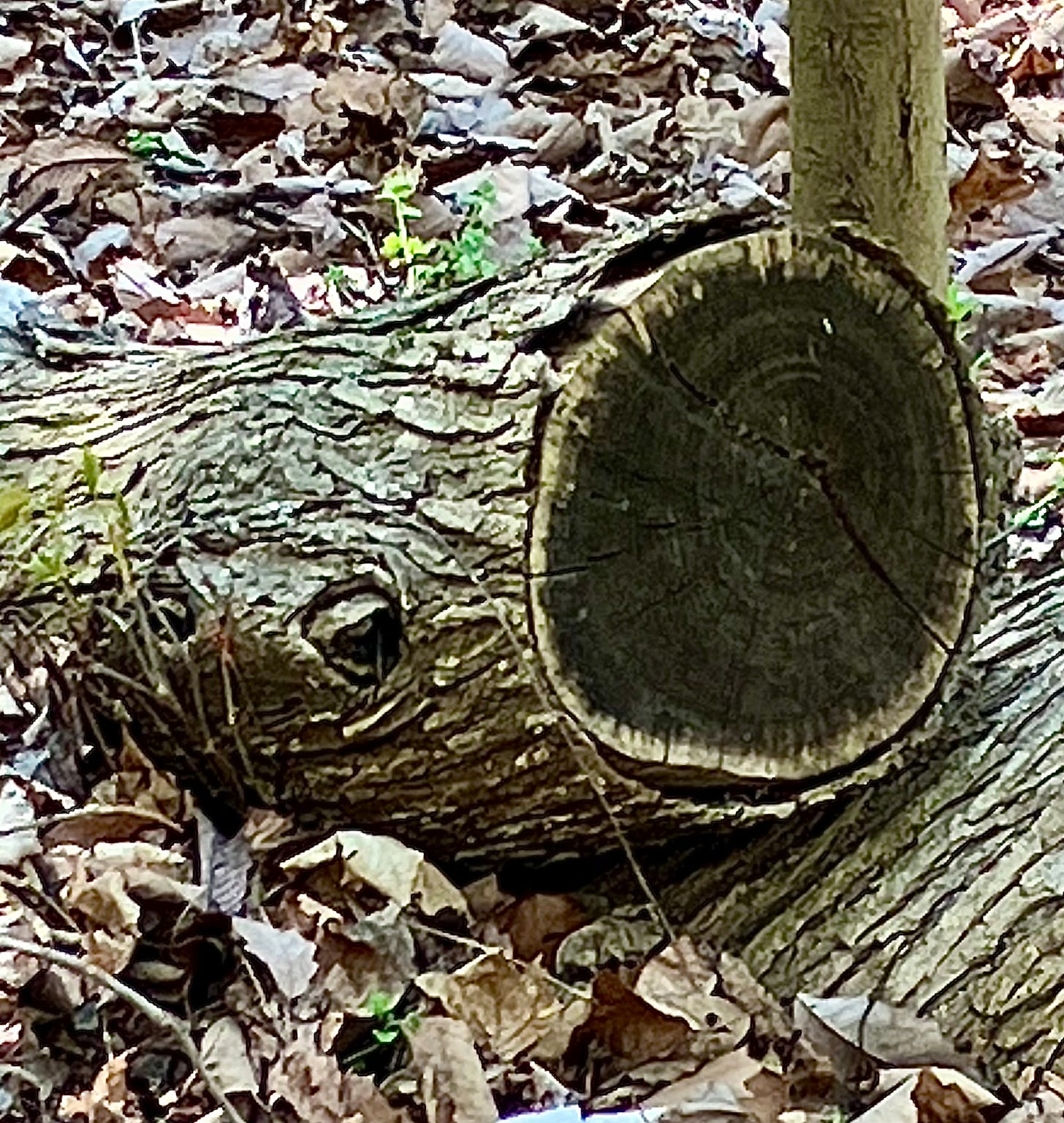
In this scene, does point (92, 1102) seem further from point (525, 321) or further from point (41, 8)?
point (41, 8)

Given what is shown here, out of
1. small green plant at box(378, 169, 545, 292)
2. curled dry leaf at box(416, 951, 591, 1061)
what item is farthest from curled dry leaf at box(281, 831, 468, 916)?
small green plant at box(378, 169, 545, 292)

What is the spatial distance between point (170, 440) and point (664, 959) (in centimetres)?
89

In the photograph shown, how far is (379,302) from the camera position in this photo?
371 centimetres

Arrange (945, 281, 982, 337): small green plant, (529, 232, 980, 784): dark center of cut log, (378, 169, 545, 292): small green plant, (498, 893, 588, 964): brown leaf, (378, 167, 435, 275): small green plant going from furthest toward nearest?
(378, 167, 435, 275): small green plant < (378, 169, 545, 292): small green plant < (945, 281, 982, 337): small green plant < (498, 893, 588, 964): brown leaf < (529, 232, 980, 784): dark center of cut log

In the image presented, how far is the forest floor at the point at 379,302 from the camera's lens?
85.7 inches

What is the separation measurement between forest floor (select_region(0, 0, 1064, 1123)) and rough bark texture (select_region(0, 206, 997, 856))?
0.14 meters

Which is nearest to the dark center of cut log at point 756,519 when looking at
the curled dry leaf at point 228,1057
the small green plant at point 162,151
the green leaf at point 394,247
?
the curled dry leaf at point 228,1057

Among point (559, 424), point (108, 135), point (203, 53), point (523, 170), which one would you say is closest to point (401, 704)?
point (559, 424)

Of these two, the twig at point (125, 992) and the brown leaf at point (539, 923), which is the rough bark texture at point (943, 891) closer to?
the brown leaf at point (539, 923)

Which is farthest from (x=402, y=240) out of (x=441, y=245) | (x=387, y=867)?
(x=387, y=867)

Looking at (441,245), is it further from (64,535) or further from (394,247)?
(64,535)

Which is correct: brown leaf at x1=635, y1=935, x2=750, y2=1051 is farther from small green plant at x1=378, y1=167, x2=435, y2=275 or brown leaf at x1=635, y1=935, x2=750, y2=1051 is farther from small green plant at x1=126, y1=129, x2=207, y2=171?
small green plant at x1=126, y1=129, x2=207, y2=171

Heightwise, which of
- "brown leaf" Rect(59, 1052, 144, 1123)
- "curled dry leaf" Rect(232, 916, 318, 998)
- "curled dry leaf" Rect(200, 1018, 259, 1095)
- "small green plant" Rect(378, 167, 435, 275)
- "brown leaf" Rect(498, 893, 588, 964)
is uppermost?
"small green plant" Rect(378, 167, 435, 275)

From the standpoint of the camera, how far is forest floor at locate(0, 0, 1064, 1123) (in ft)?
7.14
